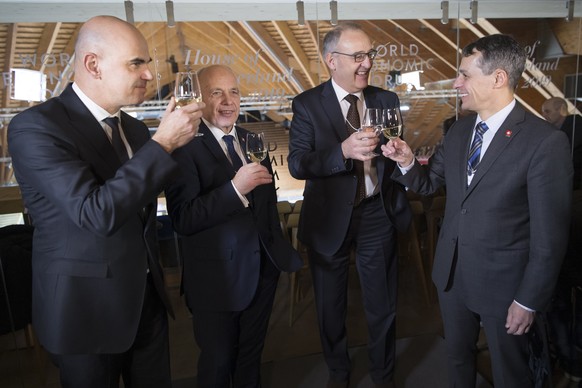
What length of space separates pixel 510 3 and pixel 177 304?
418cm

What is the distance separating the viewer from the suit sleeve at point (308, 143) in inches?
87.7

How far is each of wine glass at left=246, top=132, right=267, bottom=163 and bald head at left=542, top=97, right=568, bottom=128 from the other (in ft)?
12.8

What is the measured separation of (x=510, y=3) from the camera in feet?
14.4

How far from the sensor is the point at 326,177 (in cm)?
236

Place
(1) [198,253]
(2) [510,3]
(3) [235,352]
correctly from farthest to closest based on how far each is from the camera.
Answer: (2) [510,3] < (3) [235,352] < (1) [198,253]

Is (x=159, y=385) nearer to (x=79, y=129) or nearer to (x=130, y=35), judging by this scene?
(x=79, y=129)

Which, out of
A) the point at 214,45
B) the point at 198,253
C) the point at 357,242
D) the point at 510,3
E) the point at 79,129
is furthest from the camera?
the point at 510,3

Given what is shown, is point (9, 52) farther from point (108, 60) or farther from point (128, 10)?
point (108, 60)

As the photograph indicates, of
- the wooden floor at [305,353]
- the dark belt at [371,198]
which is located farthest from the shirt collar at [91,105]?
the wooden floor at [305,353]

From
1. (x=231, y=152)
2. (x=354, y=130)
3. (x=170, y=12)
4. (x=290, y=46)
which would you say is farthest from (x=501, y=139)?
(x=170, y=12)

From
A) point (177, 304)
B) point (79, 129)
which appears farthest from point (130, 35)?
point (177, 304)

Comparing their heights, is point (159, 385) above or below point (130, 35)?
below

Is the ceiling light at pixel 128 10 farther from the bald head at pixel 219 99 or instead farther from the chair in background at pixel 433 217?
the chair in background at pixel 433 217

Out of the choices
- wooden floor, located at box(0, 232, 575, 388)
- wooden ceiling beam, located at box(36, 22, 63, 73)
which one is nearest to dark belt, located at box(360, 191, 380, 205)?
wooden floor, located at box(0, 232, 575, 388)
